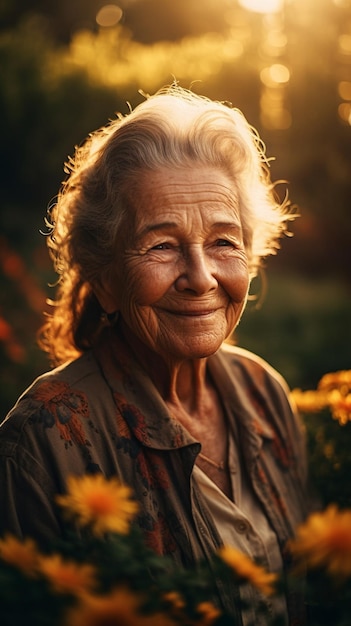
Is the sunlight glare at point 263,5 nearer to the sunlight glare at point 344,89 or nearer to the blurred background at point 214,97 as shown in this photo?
the blurred background at point 214,97

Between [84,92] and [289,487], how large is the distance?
11.9ft

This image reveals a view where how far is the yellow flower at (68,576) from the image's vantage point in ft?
3.67

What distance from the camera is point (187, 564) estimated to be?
1.98 metres

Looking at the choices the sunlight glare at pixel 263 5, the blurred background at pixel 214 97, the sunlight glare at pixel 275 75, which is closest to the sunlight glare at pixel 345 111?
the blurred background at pixel 214 97

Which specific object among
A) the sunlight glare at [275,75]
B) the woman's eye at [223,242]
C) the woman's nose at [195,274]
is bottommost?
the woman's nose at [195,274]

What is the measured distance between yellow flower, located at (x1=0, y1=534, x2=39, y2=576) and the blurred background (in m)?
3.05

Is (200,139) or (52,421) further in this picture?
(200,139)

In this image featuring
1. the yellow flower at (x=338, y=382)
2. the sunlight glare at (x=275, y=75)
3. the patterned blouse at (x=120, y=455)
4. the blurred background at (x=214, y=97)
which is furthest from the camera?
the sunlight glare at (x=275, y=75)

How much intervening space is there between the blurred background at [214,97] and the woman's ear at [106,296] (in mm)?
2155

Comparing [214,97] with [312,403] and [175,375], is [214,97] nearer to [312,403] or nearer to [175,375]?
[312,403]

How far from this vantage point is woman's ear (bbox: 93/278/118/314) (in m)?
2.26

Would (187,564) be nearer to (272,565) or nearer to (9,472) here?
(272,565)

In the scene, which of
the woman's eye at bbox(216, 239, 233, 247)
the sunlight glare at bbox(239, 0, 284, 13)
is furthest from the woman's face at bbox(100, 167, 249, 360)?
the sunlight glare at bbox(239, 0, 284, 13)

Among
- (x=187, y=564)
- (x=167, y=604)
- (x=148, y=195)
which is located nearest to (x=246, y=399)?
(x=187, y=564)
